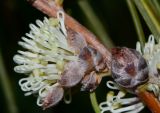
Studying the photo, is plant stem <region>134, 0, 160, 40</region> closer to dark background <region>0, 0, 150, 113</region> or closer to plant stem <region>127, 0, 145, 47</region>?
plant stem <region>127, 0, 145, 47</region>

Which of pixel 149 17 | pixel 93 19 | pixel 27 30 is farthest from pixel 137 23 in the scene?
pixel 27 30

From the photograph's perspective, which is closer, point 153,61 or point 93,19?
point 153,61

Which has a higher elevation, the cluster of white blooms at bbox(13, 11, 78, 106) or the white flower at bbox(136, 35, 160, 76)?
the cluster of white blooms at bbox(13, 11, 78, 106)

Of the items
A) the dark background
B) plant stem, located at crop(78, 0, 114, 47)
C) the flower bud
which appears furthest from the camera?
the dark background

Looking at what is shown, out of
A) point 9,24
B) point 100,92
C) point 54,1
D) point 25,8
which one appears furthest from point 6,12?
point 54,1

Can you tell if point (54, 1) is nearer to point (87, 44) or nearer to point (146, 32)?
point (87, 44)

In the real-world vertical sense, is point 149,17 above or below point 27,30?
below

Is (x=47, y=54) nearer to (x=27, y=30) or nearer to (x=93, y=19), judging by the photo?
(x=93, y=19)

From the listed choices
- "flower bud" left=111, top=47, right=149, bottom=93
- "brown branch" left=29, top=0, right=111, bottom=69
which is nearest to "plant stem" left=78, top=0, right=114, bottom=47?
"brown branch" left=29, top=0, right=111, bottom=69
